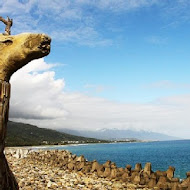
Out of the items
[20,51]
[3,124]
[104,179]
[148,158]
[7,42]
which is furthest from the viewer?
[148,158]

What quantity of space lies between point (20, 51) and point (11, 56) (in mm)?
145

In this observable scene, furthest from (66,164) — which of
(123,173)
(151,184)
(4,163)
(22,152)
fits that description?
(4,163)

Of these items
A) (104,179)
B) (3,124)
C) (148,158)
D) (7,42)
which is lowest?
(148,158)

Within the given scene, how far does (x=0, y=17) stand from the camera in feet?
13.8

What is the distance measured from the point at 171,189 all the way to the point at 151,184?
3.20 feet

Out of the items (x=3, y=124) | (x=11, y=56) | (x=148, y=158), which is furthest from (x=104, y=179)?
(x=148, y=158)

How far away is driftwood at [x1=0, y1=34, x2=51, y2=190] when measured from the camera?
373cm

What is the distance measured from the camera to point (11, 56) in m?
3.80

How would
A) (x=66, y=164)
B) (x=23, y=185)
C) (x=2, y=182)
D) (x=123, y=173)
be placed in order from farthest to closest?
(x=66, y=164) → (x=123, y=173) → (x=23, y=185) → (x=2, y=182)

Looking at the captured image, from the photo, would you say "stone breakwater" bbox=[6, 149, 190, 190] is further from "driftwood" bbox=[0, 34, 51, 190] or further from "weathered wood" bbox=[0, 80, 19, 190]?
"driftwood" bbox=[0, 34, 51, 190]

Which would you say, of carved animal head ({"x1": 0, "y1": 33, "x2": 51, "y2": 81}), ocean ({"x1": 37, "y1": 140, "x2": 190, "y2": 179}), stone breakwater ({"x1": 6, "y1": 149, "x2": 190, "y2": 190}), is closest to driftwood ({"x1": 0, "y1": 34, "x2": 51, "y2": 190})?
carved animal head ({"x1": 0, "y1": 33, "x2": 51, "y2": 81})

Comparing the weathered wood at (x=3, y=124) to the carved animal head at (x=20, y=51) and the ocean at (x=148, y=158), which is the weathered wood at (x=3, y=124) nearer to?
the carved animal head at (x=20, y=51)

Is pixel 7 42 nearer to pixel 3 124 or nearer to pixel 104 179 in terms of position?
pixel 3 124

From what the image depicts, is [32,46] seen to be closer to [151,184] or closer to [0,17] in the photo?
[0,17]
